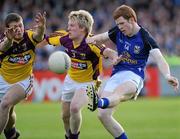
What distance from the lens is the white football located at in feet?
41.0

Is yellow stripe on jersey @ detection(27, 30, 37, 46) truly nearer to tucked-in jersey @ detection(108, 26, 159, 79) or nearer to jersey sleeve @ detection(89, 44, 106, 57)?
jersey sleeve @ detection(89, 44, 106, 57)

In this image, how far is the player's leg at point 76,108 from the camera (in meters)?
12.5

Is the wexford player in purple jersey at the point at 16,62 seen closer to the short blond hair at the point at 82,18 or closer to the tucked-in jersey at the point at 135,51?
the short blond hair at the point at 82,18

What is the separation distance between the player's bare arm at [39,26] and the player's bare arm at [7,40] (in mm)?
470

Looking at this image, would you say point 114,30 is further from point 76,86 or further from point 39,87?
point 39,87

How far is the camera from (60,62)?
1249 cm

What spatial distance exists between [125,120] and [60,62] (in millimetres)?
7280

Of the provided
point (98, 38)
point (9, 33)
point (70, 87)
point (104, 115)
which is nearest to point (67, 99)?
point (70, 87)

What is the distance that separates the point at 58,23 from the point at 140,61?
18.3 metres

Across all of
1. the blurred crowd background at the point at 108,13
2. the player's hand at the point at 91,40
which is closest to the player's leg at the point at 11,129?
the player's hand at the point at 91,40

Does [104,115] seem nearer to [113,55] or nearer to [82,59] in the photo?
[113,55]

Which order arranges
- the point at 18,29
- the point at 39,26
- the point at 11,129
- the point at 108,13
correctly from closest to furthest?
1. the point at 39,26
2. the point at 18,29
3. the point at 11,129
4. the point at 108,13

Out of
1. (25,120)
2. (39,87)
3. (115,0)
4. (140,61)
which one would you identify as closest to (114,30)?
(140,61)

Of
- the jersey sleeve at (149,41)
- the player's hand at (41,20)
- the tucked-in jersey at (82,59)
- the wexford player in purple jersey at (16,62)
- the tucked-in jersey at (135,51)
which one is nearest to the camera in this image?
the jersey sleeve at (149,41)
